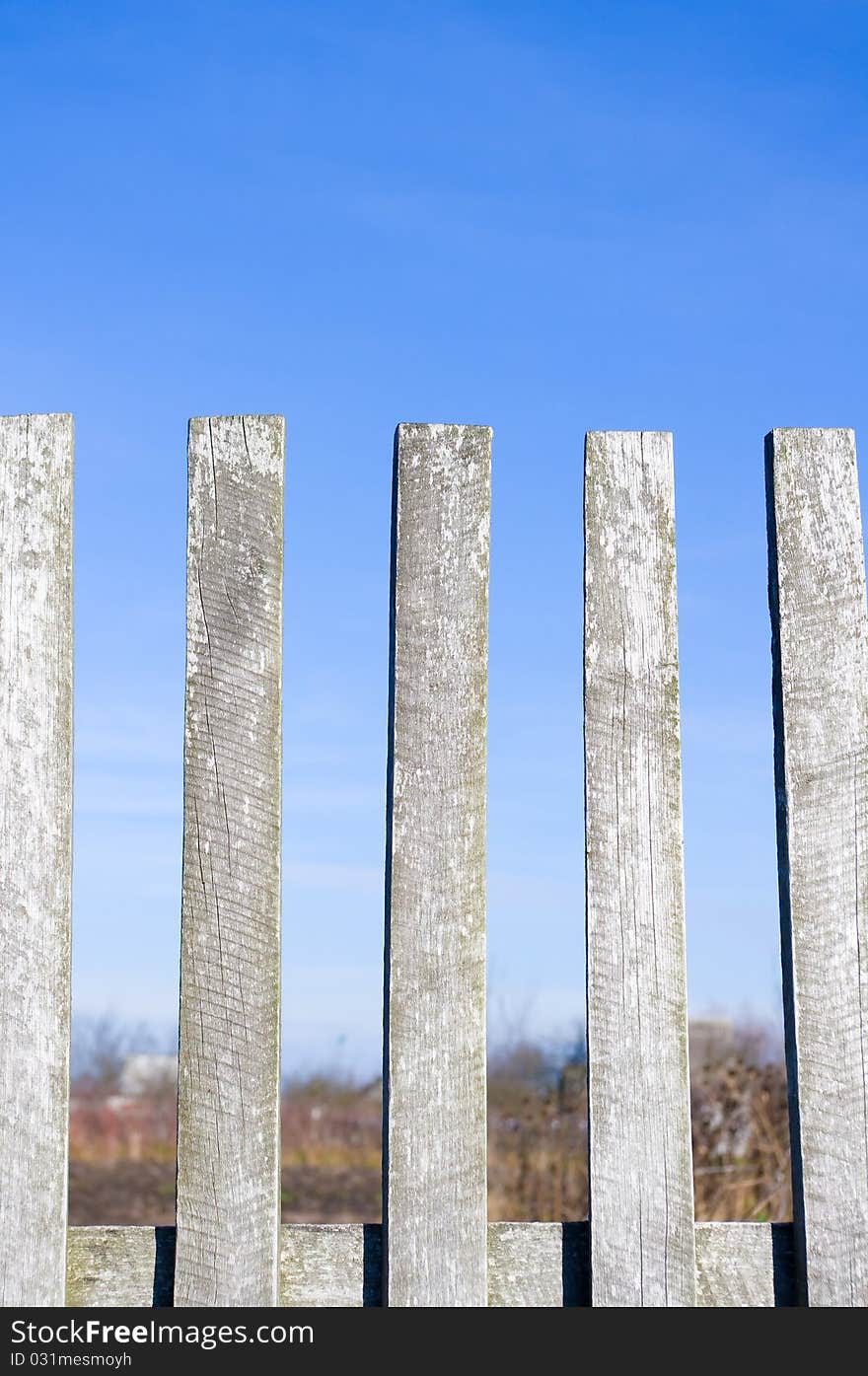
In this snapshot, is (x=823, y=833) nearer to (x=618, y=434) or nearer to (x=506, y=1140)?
(x=618, y=434)

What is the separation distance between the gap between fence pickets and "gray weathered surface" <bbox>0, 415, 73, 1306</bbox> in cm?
8

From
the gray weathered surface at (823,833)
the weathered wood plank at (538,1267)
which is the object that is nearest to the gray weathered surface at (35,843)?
the weathered wood plank at (538,1267)

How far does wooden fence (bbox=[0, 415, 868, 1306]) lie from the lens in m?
2.36

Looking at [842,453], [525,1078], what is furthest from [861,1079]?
[525,1078]

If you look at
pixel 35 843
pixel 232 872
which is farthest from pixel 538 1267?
pixel 35 843

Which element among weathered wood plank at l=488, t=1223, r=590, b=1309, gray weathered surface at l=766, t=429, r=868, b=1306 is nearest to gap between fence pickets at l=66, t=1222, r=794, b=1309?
weathered wood plank at l=488, t=1223, r=590, b=1309

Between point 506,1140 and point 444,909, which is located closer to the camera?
point 444,909

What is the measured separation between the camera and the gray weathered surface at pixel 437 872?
7.69ft

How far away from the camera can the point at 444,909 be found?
7.85ft

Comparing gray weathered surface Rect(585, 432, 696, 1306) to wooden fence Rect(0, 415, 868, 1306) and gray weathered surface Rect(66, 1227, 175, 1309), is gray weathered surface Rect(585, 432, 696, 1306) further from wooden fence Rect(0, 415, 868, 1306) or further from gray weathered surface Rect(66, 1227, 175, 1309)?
gray weathered surface Rect(66, 1227, 175, 1309)

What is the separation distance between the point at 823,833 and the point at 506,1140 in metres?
5.29

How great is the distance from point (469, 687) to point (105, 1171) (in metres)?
7.85
